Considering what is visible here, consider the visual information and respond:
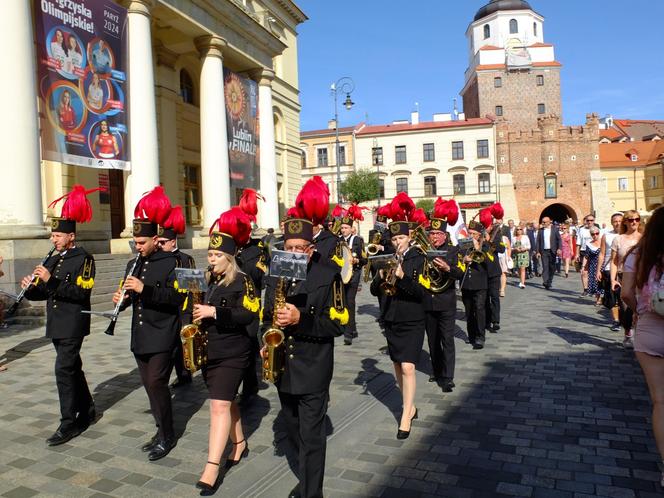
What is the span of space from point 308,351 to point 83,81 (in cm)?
1288

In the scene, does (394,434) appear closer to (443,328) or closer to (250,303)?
(443,328)

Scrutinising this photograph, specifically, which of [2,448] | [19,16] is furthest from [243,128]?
[2,448]

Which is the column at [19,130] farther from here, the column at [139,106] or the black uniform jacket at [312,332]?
the black uniform jacket at [312,332]

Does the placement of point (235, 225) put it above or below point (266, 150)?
below

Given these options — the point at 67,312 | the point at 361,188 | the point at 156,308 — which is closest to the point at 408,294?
the point at 156,308

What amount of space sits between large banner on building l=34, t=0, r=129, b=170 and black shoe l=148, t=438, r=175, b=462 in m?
10.6

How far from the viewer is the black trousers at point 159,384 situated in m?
4.43

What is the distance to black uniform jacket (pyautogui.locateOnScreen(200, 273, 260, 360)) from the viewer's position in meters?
3.93

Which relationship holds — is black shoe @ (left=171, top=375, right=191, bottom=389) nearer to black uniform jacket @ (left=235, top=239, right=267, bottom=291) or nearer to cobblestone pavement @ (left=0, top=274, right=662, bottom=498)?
cobblestone pavement @ (left=0, top=274, right=662, bottom=498)

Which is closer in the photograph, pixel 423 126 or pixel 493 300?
pixel 493 300

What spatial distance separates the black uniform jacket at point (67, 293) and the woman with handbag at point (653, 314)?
4.83 meters

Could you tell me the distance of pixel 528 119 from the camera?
66.6 metres

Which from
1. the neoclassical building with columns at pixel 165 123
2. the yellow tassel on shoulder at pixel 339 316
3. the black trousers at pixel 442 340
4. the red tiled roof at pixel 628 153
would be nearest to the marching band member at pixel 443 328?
the black trousers at pixel 442 340

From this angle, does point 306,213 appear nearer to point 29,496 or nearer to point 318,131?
point 29,496
